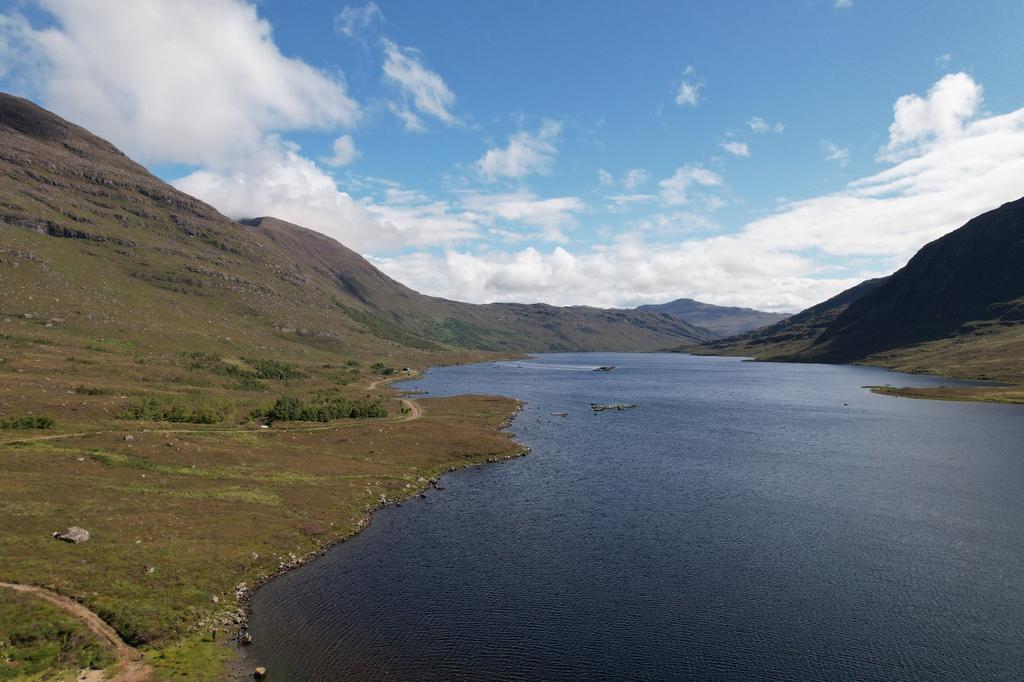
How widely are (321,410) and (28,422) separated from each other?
49784 mm

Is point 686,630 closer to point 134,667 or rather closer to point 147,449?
point 134,667

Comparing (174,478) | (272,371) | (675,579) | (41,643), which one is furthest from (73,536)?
(272,371)

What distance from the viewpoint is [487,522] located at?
6450cm

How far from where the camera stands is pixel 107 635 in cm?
3562

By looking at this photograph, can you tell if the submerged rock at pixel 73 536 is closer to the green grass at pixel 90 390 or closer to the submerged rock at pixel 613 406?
the green grass at pixel 90 390

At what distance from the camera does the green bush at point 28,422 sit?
245 ft

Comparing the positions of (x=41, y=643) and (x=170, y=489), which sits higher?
(x=170, y=489)

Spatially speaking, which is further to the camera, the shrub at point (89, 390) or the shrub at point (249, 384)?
→ the shrub at point (249, 384)

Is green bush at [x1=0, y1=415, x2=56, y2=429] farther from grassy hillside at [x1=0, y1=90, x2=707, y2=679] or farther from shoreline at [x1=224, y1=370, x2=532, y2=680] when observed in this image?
shoreline at [x1=224, y1=370, x2=532, y2=680]

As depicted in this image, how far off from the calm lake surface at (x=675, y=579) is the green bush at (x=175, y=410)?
50982 mm

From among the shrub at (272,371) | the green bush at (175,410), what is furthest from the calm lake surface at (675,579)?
the shrub at (272,371)

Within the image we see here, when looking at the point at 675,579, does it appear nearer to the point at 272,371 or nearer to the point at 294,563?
the point at 294,563

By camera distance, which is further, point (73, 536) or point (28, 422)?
point (28, 422)

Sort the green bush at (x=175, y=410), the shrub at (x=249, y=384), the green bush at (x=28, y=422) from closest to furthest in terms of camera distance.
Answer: the green bush at (x=28, y=422) → the green bush at (x=175, y=410) → the shrub at (x=249, y=384)
